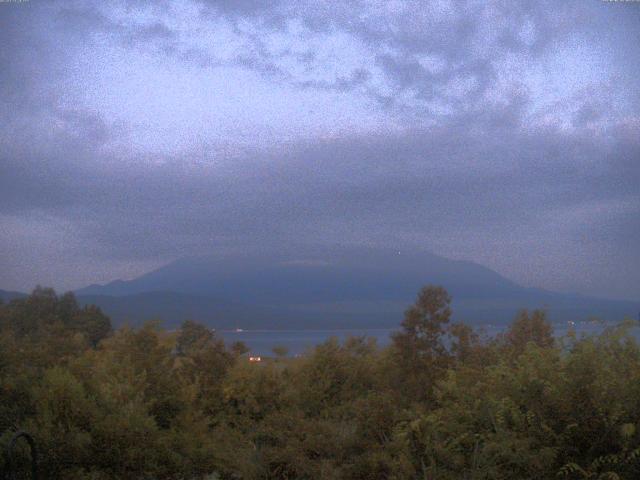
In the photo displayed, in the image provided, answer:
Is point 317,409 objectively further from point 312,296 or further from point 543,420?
point 312,296

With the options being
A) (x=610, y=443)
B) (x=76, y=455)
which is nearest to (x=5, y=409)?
(x=76, y=455)

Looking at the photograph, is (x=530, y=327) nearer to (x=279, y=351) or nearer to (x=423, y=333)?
(x=423, y=333)

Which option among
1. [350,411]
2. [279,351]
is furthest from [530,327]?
[350,411]

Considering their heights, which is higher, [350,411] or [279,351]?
[279,351]

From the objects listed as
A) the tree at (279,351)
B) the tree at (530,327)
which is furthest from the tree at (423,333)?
the tree at (530,327)

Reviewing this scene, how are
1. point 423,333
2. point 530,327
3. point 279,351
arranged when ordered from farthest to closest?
point 530,327
point 279,351
point 423,333

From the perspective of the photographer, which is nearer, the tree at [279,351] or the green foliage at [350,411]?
the green foliage at [350,411]

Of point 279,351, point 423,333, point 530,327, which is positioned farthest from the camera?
point 530,327

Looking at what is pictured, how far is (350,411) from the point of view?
32.4 ft

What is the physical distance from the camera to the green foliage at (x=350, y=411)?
5.93 meters

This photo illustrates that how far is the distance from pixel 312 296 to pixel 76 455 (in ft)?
326

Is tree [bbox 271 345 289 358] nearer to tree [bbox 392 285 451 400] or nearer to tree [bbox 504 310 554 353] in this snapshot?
tree [bbox 392 285 451 400]

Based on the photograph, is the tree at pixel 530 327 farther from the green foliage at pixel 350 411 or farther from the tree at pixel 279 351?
the tree at pixel 279 351

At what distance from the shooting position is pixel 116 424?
21.9ft
